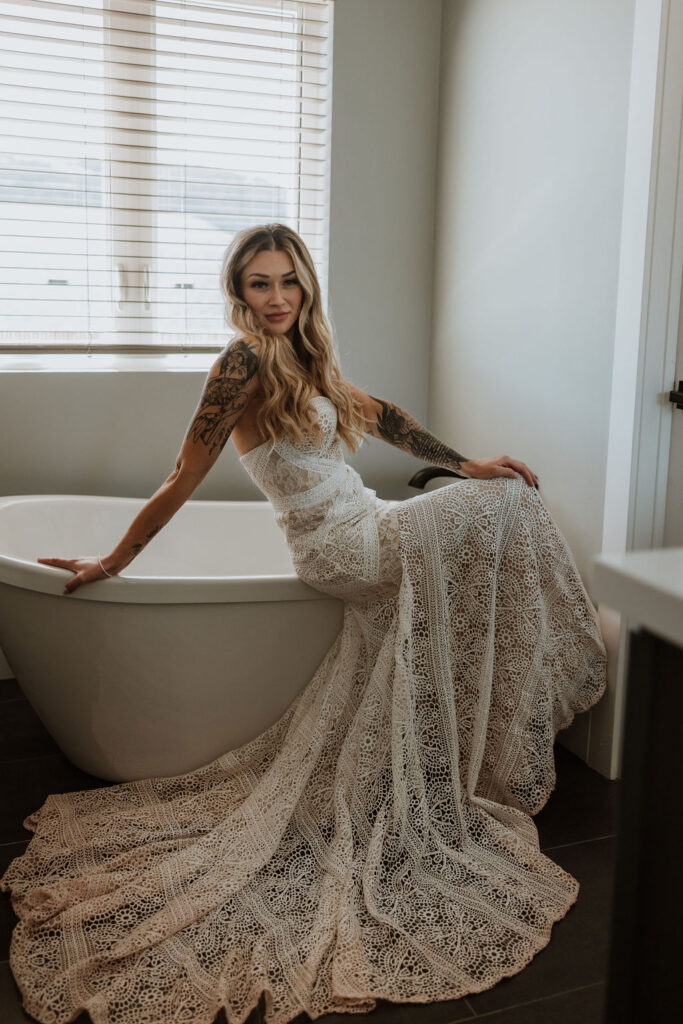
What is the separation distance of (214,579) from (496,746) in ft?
2.48

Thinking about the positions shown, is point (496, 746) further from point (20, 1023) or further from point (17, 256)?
point (17, 256)

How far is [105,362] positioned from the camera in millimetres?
2975

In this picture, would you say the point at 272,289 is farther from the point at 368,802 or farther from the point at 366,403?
the point at 368,802

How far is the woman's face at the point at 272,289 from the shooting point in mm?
2111

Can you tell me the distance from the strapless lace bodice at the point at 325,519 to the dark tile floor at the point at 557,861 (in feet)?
2.37

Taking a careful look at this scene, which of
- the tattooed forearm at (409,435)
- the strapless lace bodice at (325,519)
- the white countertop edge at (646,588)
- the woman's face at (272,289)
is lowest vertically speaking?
the strapless lace bodice at (325,519)

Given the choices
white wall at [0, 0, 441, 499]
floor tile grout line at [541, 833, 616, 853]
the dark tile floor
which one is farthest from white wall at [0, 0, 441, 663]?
floor tile grout line at [541, 833, 616, 853]

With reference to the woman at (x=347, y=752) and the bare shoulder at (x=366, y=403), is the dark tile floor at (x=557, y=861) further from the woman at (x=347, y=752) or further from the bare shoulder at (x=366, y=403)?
the bare shoulder at (x=366, y=403)

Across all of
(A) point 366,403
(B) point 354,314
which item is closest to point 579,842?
(A) point 366,403

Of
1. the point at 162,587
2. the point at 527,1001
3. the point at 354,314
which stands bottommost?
the point at 527,1001

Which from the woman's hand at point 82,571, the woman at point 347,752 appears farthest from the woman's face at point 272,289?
the woman's hand at point 82,571

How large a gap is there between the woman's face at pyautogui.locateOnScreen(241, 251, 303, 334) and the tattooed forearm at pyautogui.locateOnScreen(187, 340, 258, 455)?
6.6 inches

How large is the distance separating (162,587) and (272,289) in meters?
0.74

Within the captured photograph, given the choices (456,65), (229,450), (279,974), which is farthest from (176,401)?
(279,974)
